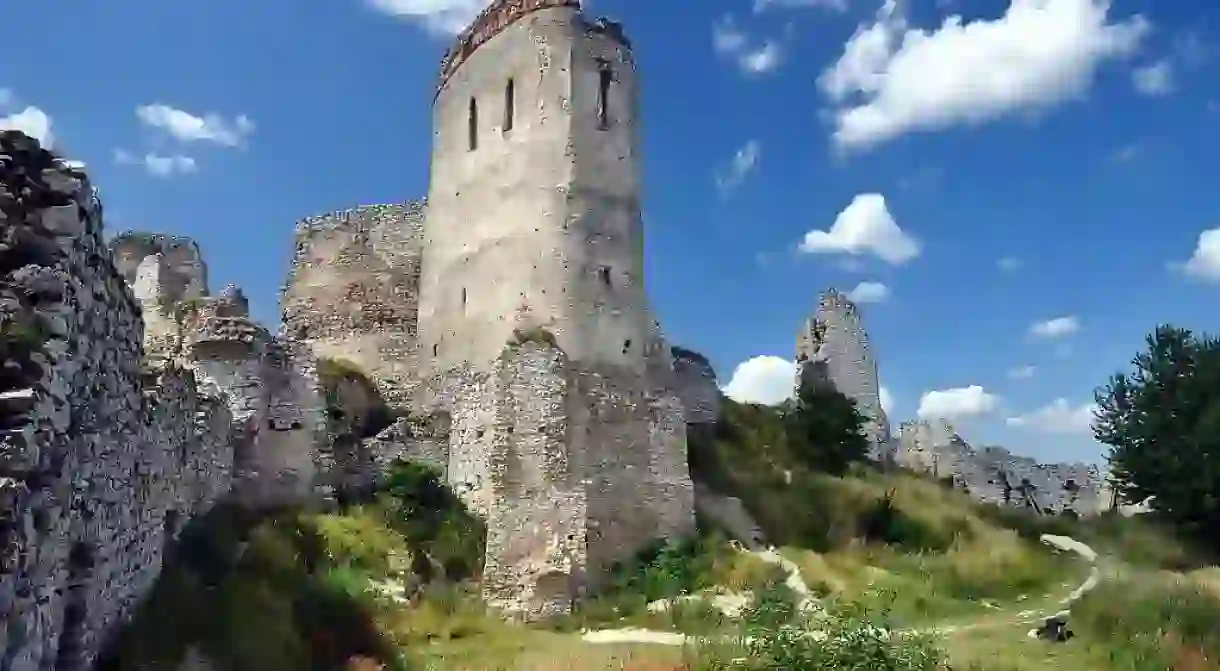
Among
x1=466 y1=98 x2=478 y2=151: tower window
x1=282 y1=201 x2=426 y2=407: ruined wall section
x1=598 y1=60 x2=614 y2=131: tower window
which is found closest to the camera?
x1=598 y1=60 x2=614 y2=131: tower window

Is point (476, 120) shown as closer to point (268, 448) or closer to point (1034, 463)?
point (268, 448)

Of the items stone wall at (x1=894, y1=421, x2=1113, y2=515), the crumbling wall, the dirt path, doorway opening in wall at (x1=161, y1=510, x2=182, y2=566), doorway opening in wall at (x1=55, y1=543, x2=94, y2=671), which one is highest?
the crumbling wall

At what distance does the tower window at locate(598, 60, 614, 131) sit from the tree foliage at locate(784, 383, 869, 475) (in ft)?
34.2

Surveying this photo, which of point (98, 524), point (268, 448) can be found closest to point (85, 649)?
point (98, 524)

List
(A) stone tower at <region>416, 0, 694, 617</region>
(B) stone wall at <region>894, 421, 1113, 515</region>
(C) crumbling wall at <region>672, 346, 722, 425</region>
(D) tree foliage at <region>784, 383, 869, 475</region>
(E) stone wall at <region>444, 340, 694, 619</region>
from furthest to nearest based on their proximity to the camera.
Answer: (B) stone wall at <region>894, 421, 1113, 515</region>
(D) tree foliage at <region>784, 383, 869, 475</region>
(C) crumbling wall at <region>672, 346, 722, 425</region>
(A) stone tower at <region>416, 0, 694, 617</region>
(E) stone wall at <region>444, 340, 694, 619</region>

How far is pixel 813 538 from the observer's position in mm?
20672

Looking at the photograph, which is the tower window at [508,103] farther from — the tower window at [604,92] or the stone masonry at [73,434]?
the stone masonry at [73,434]

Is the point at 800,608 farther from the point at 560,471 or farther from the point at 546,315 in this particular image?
the point at 546,315

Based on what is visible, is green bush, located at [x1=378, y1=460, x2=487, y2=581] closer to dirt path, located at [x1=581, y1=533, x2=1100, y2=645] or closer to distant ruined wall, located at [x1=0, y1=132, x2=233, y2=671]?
dirt path, located at [x1=581, y1=533, x2=1100, y2=645]

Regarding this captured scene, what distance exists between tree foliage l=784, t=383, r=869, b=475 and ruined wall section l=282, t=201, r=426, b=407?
422 inches

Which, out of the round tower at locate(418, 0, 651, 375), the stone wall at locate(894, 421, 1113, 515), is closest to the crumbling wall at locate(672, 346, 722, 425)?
the round tower at locate(418, 0, 651, 375)

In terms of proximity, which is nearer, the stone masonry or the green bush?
the stone masonry

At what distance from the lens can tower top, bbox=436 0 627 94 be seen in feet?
68.9

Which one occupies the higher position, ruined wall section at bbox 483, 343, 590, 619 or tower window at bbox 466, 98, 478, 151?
tower window at bbox 466, 98, 478, 151
